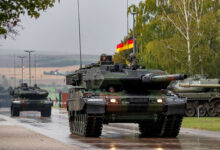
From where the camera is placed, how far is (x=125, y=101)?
22094mm

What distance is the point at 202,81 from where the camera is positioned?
45.2 meters

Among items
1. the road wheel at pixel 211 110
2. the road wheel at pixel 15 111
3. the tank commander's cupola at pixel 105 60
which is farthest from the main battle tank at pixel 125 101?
the road wheel at pixel 15 111

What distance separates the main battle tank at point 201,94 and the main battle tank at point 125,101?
2121 centimetres

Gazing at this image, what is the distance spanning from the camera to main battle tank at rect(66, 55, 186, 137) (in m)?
21.9

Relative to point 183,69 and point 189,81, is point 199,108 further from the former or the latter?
point 183,69

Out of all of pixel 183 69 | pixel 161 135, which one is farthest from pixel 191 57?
pixel 161 135

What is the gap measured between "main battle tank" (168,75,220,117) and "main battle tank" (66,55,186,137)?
21210 mm

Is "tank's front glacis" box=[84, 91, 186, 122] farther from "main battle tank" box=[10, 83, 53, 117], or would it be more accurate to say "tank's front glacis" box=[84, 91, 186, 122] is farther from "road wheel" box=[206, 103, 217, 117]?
"main battle tank" box=[10, 83, 53, 117]

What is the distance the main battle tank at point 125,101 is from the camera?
71.8 feet

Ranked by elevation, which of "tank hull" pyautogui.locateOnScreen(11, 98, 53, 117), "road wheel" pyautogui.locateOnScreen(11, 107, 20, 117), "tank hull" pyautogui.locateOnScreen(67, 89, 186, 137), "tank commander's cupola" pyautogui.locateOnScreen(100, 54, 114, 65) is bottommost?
"road wheel" pyautogui.locateOnScreen(11, 107, 20, 117)

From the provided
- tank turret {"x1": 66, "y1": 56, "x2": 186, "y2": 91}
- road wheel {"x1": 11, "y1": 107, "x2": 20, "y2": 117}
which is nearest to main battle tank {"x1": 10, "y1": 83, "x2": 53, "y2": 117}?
road wheel {"x1": 11, "y1": 107, "x2": 20, "y2": 117}

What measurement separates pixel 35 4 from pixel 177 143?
622 centimetres

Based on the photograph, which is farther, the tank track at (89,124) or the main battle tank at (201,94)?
the main battle tank at (201,94)

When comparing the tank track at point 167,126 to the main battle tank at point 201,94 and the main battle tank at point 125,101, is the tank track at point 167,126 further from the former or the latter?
the main battle tank at point 201,94
